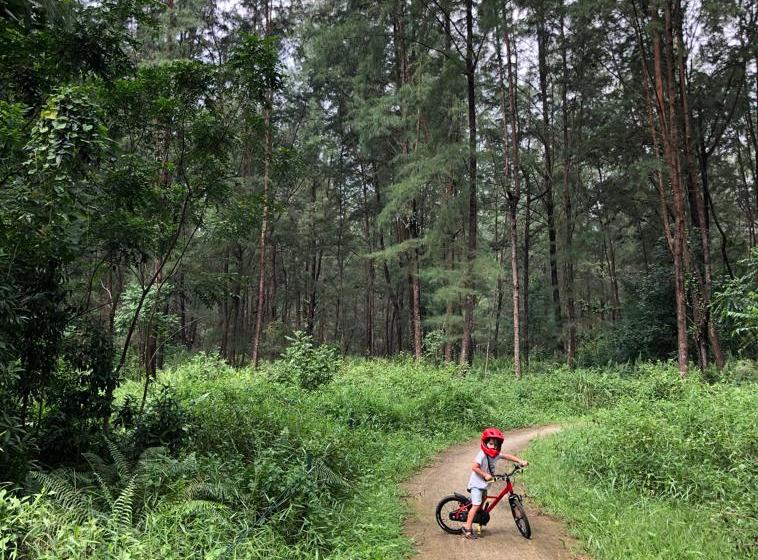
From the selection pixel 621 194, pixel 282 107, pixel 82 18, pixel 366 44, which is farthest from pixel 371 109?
pixel 82 18

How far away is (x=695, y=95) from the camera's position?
17.9m

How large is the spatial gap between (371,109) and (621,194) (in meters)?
11.7

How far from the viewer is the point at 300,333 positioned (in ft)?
44.1

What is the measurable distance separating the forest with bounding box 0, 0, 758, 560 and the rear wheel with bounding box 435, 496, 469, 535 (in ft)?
1.64

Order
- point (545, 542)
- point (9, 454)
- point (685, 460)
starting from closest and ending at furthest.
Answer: point (9, 454) → point (545, 542) → point (685, 460)

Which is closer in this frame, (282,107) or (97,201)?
(97,201)

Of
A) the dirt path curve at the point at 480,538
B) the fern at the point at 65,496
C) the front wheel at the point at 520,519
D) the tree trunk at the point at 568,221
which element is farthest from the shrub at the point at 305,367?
the tree trunk at the point at 568,221

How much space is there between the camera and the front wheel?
17.2ft

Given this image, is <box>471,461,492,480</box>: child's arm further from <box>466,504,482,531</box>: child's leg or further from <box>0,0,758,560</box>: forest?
<box>0,0,758,560</box>: forest

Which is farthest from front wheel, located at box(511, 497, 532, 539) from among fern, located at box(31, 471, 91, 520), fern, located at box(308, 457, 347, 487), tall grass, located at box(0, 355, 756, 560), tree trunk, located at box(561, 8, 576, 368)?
tree trunk, located at box(561, 8, 576, 368)

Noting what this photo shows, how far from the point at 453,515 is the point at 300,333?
8.65 m

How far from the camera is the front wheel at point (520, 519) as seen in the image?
17.2 ft

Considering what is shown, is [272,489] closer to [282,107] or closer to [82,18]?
[82,18]

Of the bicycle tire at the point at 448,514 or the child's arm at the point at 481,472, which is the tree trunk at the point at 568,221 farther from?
the child's arm at the point at 481,472
